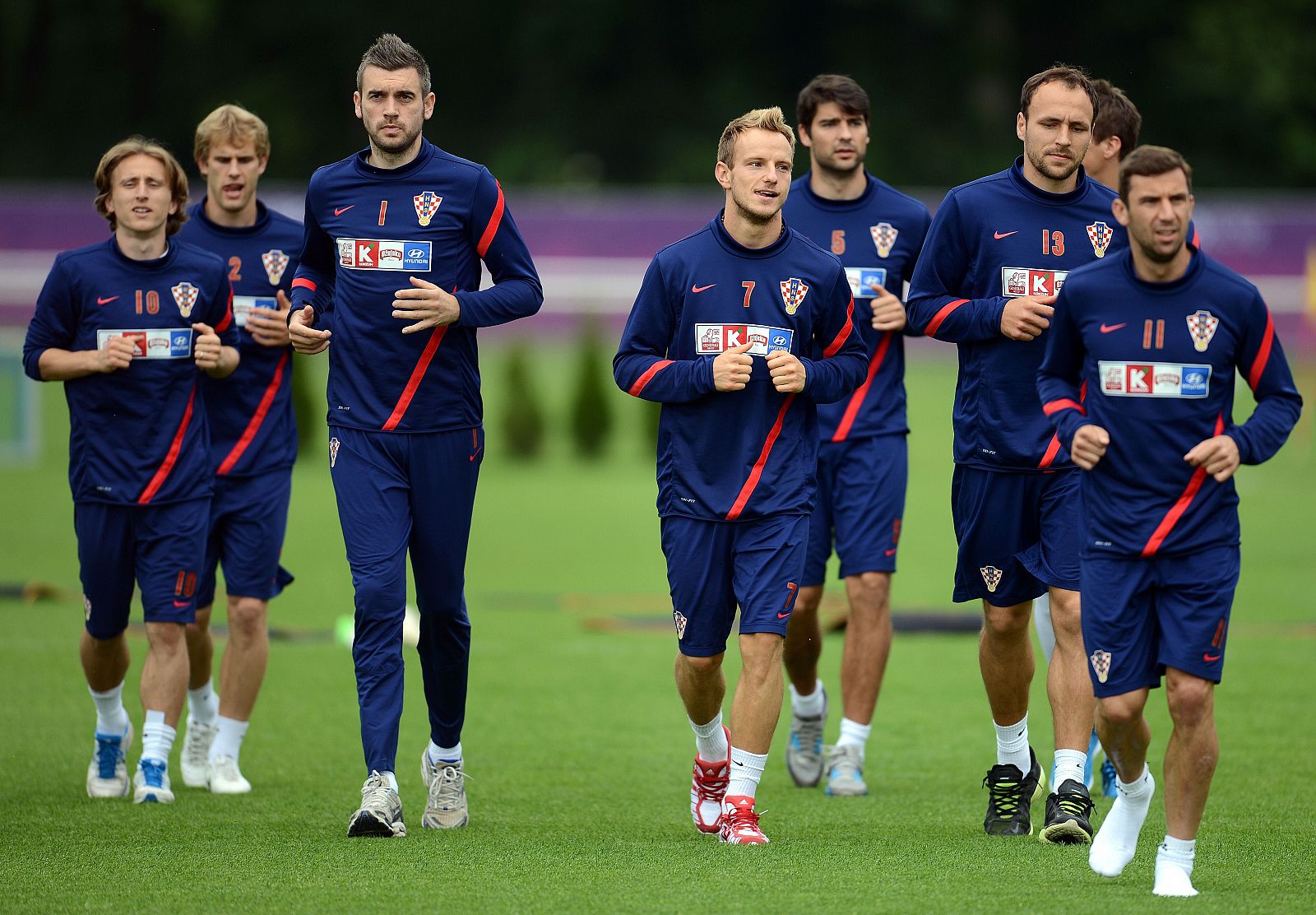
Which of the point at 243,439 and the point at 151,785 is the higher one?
the point at 243,439

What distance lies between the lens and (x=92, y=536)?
7227 millimetres

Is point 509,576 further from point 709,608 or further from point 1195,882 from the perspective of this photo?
point 1195,882

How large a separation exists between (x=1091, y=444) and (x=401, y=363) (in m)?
2.51

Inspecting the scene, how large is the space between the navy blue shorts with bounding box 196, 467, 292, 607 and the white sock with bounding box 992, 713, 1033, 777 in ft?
10.1

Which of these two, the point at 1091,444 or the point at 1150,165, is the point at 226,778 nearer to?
the point at 1091,444

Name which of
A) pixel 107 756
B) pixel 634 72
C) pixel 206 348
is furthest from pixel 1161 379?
pixel 634 72

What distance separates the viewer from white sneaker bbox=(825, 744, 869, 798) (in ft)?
24.5

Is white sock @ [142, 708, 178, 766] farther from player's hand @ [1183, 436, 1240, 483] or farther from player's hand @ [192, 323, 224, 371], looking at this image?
player's hand @ [1183, 436, 1240, 483]

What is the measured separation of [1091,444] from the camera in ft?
18.0

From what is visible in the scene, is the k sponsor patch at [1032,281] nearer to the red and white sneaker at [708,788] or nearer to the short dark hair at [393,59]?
the red and white sneaker at [708,788]

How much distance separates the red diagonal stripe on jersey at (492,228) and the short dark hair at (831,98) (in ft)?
5.68

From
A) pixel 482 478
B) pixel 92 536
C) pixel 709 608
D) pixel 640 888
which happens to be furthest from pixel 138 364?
pixel 482 478

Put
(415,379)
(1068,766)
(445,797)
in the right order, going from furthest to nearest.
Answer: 1. (445,797)
2. (415,379)
3. (1068,766)

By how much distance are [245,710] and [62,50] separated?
40.6m
